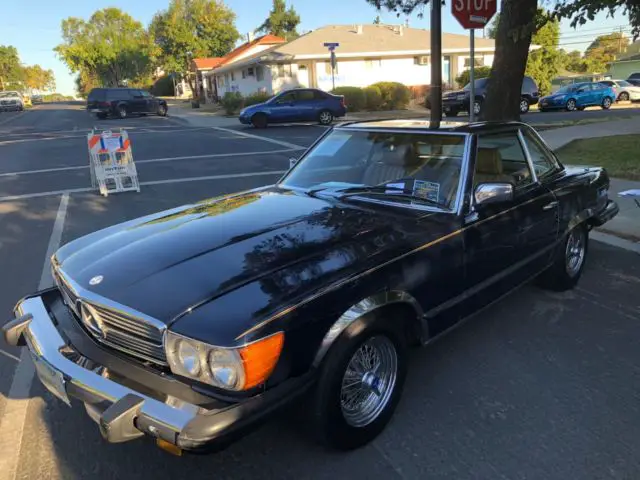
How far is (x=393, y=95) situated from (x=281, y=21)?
52412 mm

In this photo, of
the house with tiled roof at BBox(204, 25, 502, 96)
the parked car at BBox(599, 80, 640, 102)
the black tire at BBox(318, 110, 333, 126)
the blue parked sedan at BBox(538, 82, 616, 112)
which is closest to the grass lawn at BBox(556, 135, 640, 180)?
the black tire at BBox(318, 110, 333, 126)

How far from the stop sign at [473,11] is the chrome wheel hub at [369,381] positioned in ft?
20.0

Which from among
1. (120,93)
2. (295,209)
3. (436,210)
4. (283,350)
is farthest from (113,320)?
(120,93)

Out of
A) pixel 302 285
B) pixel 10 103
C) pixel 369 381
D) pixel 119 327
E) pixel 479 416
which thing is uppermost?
pixel 10 103

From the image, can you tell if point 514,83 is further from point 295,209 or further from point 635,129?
point 295,209

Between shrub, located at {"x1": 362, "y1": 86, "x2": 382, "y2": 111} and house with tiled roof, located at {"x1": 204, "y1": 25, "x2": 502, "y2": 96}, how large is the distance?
4930 mm

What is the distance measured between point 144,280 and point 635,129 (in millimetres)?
16804

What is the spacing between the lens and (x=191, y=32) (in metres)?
60.3

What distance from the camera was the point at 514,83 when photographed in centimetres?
1044

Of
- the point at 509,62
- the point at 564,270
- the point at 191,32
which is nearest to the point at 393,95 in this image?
the point at 509,62

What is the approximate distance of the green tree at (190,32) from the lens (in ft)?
192

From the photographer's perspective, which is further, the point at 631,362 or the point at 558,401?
the point at 631,362

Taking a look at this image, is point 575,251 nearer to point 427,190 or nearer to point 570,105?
point 427,190

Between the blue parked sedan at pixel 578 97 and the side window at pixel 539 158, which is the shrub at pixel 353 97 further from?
the side window at pixel 539 158
